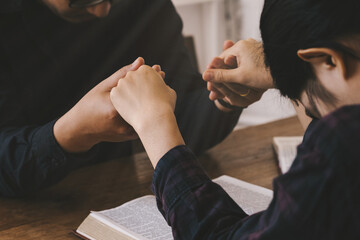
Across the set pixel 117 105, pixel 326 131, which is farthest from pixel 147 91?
pixel 326 131

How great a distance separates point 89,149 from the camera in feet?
3.13

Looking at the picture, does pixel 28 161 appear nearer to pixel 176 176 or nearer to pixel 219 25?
pixel 176 176

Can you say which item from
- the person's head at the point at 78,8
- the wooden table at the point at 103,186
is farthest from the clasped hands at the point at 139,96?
the person's head at the point at 78,8

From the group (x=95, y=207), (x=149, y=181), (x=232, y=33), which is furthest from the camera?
(x=232, y=33)

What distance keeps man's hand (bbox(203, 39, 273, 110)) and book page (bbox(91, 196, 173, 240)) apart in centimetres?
33

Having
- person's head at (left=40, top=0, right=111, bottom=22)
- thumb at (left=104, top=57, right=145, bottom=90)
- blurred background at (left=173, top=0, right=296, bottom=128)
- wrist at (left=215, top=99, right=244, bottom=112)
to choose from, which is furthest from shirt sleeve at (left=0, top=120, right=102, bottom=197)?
blurred background at (left=173, top=0, right=296, bottom=128)

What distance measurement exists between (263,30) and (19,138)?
61cm

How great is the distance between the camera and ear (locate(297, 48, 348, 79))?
511 millimetres

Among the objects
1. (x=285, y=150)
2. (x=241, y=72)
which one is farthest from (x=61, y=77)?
(x=285, y=150)

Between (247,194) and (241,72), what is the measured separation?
10.6 inches

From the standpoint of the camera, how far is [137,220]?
74 centimetres

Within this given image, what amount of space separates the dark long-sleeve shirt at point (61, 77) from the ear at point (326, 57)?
482mm

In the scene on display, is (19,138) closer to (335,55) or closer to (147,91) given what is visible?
(147,91)

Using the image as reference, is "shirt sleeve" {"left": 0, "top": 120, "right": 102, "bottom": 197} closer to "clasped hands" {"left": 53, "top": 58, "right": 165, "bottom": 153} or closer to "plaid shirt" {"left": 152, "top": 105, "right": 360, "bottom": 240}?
"clasped hands" {"left": 53, "top": 58, "right": 165, "bottom": 153}
